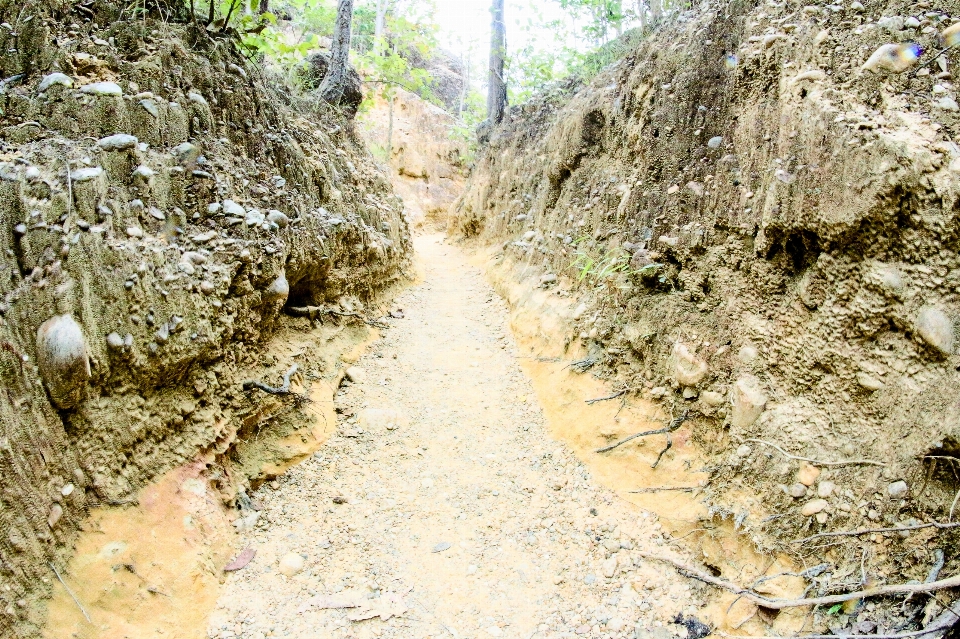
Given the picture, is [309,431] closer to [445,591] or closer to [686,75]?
[445,591]

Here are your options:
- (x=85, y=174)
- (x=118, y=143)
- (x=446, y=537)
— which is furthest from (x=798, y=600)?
(x=118, y=143)

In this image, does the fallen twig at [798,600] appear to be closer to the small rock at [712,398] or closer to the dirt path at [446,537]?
the dirt path at [446,537]

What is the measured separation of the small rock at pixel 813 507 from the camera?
239cm

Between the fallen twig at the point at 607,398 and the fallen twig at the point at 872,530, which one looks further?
the fallen twig at the point at 607,398

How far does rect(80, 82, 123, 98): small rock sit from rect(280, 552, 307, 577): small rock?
2650mm

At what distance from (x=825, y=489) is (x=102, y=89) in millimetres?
4150

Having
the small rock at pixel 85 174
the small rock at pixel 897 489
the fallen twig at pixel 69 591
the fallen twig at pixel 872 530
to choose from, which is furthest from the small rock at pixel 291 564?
the small rock at pixel 897 489

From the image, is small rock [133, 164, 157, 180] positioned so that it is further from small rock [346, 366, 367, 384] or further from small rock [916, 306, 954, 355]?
small rock [916, 306, 954, 355]

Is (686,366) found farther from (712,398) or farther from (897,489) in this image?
(897,489)

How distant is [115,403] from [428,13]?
14539mm

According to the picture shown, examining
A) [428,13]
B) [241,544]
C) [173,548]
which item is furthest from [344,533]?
[428,13]

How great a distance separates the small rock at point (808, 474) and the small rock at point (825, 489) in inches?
1.4

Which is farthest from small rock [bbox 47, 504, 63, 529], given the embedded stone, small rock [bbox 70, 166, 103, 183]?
small rock [bbox 70, 166, 103, 183]

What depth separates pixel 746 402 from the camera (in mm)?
2871
